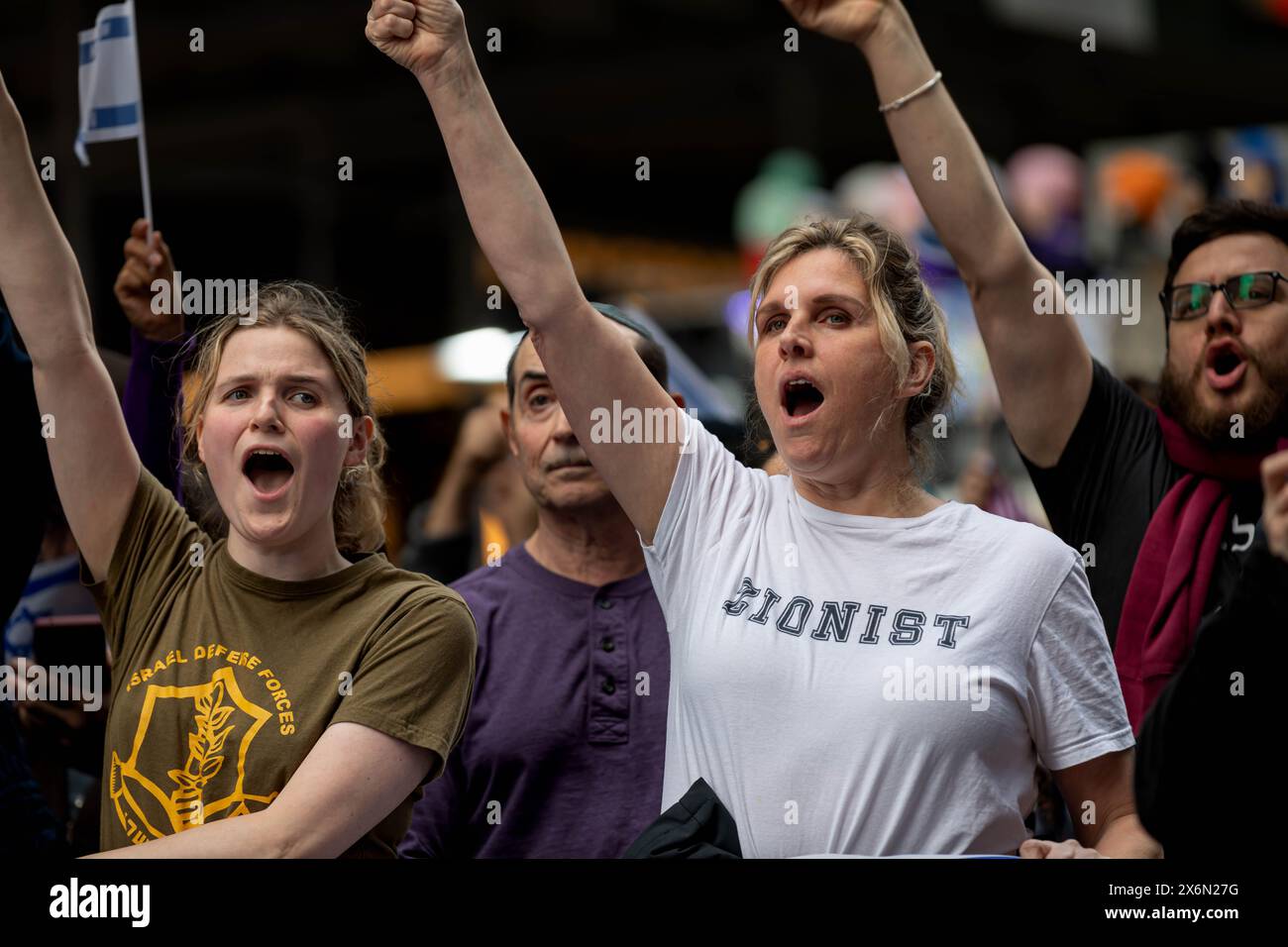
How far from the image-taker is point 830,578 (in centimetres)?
228

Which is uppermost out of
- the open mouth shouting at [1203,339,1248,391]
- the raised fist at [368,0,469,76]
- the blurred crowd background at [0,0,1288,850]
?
the blurred crowd background at [0,0,1288,850]

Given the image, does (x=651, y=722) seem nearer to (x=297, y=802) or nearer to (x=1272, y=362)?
(x=297, y=802)

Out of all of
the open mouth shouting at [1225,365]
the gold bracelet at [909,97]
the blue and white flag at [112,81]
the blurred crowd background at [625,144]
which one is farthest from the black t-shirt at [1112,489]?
the blurred crowd background at [625,144]

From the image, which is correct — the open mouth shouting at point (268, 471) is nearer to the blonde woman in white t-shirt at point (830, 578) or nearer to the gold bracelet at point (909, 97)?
the blonde woman in white t-shirt at point (830, 578)

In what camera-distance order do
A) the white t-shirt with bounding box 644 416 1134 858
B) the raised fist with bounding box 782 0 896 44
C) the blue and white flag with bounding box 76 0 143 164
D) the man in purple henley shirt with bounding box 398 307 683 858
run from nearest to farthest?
1. the white t-shirt with bounding box 644 416 1134 858
2. the raised fist with bounding box 782 0 896 44
3. the man in purple henley shirt with bounding box 398 307 683 858
4. the blue and white flag with bounding box 76 0 143 164

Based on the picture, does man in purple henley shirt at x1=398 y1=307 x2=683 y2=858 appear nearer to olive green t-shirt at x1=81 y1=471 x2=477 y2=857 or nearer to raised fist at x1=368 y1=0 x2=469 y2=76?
olive green t-shirt at x1=81 y1=471 x2=477 y2=857

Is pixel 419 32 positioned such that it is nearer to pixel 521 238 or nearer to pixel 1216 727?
pixel 521 238

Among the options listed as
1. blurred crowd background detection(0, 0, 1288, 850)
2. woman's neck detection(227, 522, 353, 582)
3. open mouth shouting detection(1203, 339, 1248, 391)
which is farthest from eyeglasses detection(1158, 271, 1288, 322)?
blurred crowd background detection(0, 0, 1288, 850)

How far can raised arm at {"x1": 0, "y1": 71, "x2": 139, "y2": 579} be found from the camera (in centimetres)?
232

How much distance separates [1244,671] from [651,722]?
111cm

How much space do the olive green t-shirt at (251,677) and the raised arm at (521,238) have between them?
0.32 metres

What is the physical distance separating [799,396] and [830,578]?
27 centimetres

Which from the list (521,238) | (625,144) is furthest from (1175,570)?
(625,144)
